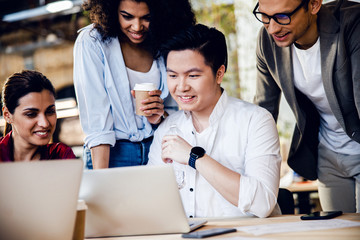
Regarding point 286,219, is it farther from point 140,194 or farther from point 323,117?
point 323,117

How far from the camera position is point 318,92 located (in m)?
2.05

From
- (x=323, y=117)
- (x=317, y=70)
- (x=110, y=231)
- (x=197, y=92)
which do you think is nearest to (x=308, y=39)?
(x=317, y=70)

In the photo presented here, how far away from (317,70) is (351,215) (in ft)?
2.65

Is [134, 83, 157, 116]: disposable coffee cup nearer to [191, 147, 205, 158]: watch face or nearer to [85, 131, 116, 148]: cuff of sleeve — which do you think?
[85, 131, 116, 148]: cuff of sleeve

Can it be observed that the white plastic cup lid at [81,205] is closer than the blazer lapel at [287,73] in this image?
Yes

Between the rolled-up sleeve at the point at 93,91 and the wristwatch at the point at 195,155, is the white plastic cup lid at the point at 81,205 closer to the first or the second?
→ the wristwatch at the point at 195,155

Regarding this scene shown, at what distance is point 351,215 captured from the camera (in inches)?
55.6

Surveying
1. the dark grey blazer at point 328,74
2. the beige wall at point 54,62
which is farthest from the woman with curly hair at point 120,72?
the beige wall at point 54,62

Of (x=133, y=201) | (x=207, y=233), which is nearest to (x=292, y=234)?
(x=207, y=233)

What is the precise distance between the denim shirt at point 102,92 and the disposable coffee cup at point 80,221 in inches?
33.4

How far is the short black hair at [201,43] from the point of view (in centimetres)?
192

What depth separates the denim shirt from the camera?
202 cm

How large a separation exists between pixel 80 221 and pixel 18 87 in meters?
1.11

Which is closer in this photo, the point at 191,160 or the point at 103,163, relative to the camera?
the point at 191,160
